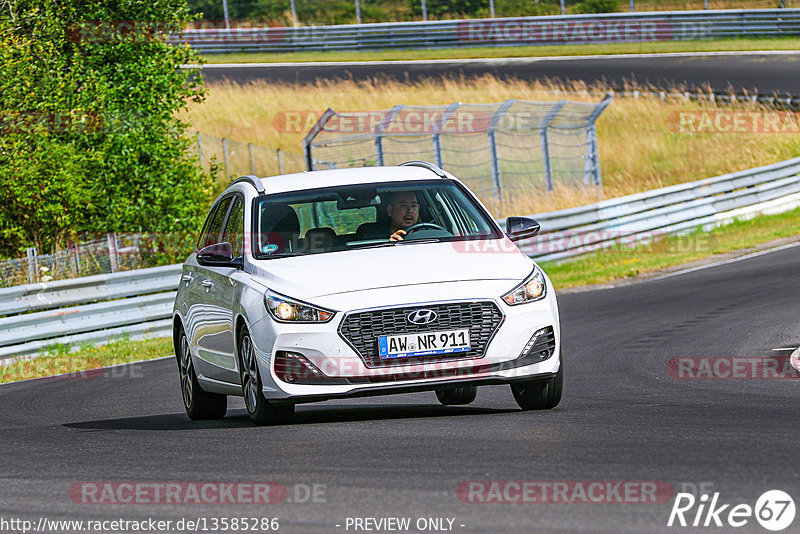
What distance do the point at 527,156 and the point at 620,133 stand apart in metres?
5.26

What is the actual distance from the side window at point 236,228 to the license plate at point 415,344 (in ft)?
5.18

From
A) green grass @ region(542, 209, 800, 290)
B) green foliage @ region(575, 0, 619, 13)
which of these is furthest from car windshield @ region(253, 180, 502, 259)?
green foliage @ region(575, 0, 619, 13)

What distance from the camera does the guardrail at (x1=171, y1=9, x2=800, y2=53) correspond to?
46.0 meters

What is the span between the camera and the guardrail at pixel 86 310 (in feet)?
55.7

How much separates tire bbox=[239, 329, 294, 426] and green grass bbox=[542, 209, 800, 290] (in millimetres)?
12501

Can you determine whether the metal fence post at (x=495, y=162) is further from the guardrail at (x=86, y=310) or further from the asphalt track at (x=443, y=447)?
the asphalt track at (x=443, y=447)

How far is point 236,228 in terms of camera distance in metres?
9.85

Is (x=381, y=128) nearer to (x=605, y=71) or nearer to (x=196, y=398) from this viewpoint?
(x=196, y=398)

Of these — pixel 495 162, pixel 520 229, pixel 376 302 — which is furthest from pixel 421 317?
pixel 495 162

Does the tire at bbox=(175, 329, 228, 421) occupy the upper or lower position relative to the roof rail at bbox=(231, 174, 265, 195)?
lower

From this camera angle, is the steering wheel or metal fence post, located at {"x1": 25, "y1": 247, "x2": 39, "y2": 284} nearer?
the steering wheel

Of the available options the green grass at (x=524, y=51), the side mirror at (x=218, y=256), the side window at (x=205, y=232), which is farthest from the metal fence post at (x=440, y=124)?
the green grass at (x=524, y=51)

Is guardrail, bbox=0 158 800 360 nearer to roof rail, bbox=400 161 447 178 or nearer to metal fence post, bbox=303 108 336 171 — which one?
metal fence post, bbox=303 108 336 171

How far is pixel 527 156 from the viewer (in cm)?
3192
